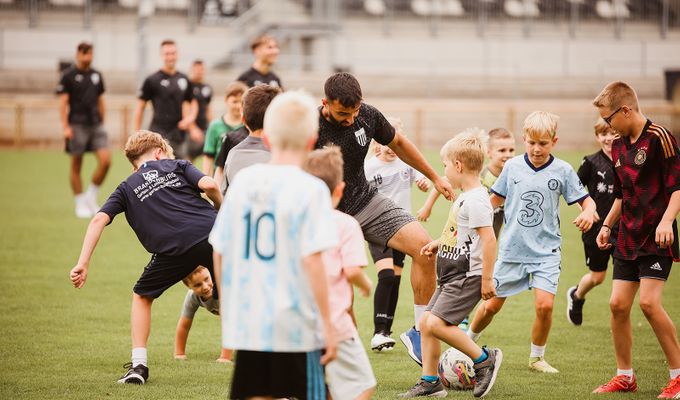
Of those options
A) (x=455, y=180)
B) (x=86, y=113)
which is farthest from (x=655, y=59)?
(x=455, y=180)

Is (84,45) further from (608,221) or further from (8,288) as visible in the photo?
(608,221)

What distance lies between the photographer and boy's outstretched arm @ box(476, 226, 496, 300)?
5840mm

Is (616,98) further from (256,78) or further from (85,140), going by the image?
(85,140)

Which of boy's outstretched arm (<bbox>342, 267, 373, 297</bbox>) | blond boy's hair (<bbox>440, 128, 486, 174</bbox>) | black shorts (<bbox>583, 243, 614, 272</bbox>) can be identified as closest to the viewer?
boy's outstretched arm (<bbox>342, 267, 373, 297</bbox>)

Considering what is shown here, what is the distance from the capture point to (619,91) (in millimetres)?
6207

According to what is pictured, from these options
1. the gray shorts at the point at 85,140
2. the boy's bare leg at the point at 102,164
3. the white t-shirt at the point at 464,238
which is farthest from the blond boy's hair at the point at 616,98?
the gray shorts at the point at 85,140

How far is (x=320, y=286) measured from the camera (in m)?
4.09

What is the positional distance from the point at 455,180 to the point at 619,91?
1.19 metres

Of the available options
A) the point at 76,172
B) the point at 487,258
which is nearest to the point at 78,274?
the point at 487,258

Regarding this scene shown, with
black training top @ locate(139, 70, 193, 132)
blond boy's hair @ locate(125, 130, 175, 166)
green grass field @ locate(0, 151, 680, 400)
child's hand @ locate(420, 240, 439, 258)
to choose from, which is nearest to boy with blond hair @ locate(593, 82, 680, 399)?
green grass field @ locate(0, 151, 680, 400)

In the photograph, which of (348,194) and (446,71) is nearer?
(348,194)

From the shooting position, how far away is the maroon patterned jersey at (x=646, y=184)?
6156 mm

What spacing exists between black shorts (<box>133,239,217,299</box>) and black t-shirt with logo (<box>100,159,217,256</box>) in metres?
0.06

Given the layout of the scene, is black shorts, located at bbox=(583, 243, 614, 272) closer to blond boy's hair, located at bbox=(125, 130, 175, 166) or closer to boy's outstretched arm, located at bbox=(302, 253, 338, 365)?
blond boy's hair, located at bbox=(125, 130, 175, 166)
